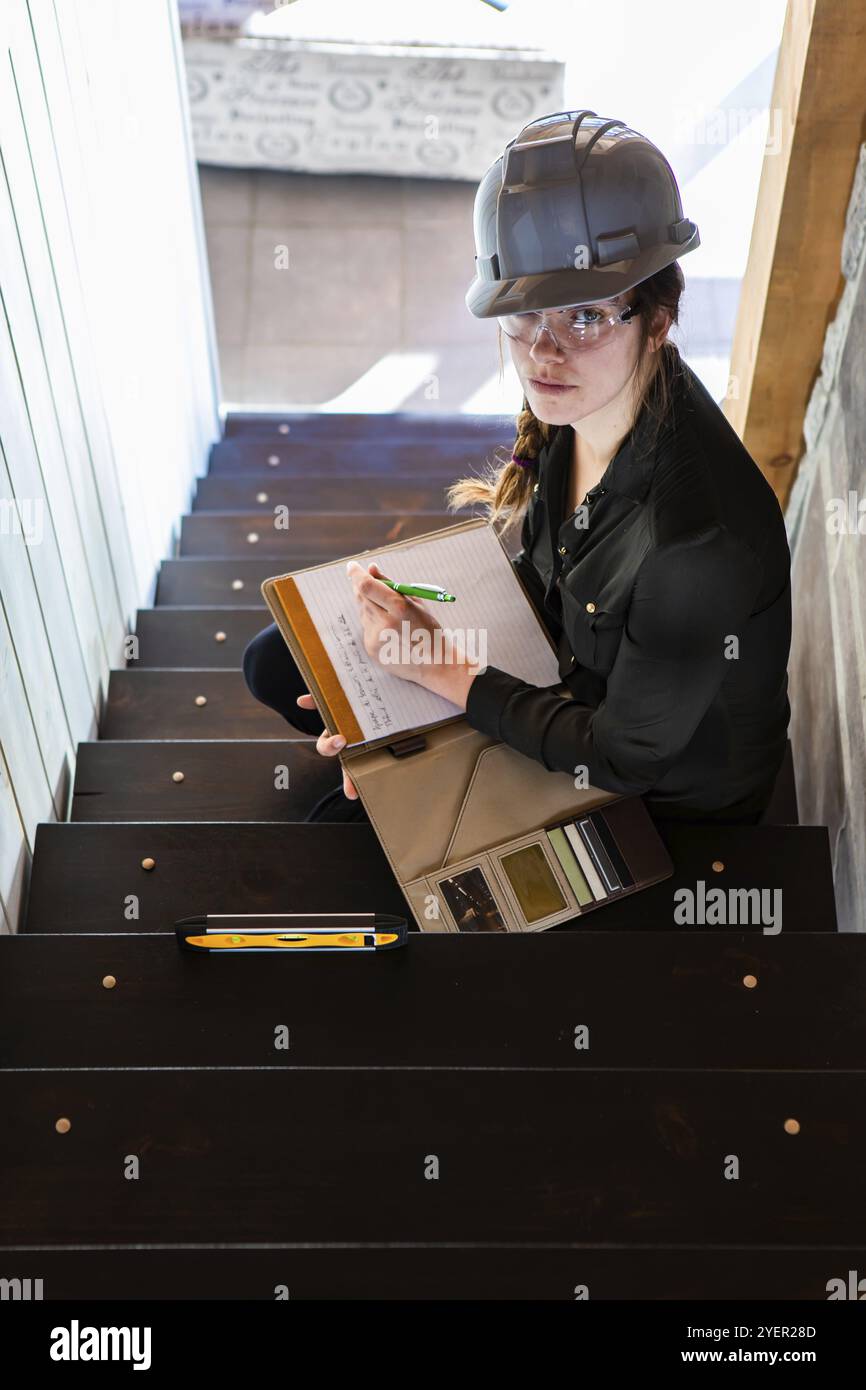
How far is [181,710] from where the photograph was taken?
2.62 m

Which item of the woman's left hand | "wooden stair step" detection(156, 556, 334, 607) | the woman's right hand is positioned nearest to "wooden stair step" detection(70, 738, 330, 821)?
the woman's right hand

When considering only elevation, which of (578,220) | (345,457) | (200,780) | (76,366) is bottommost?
(200,780)

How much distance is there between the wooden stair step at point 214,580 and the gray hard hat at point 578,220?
168cm

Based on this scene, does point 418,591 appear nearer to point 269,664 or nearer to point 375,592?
point 375,592

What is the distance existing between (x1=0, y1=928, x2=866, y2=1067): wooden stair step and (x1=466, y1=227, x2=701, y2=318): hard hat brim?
32.6 inches

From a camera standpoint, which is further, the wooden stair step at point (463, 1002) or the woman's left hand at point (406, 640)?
the woman's left hand at point (406, 640)

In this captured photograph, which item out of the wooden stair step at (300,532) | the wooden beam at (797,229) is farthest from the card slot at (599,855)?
the wooden stair step at (300,532)

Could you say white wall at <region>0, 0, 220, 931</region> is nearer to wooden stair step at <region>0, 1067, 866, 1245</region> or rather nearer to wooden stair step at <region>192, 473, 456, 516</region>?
wooden stair step at <region>192, 473, 456, 516</region>

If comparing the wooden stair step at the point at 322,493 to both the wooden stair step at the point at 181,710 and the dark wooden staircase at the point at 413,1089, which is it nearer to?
the wooden stair step at the point at 181,710

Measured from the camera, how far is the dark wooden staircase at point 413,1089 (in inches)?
56.1

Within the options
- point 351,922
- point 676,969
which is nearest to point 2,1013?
point 351,922

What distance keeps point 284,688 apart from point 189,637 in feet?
2.50

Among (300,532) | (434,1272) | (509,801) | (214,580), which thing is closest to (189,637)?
(214,580)

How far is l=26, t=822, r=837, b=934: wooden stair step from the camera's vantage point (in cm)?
199
